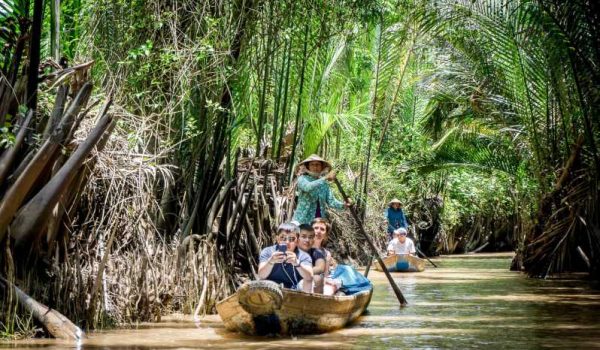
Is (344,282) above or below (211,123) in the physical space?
below

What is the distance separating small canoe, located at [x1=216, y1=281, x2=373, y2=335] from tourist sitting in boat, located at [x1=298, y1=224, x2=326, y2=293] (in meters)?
0.35

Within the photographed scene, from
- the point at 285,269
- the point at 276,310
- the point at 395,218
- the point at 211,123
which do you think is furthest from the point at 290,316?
the point at 395,218

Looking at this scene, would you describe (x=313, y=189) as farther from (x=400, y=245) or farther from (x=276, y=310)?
(x=400, y=245)

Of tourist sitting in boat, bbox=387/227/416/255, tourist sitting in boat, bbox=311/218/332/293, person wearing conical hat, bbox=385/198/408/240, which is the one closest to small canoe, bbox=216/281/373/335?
tourist sitting in boat, bbox=311/218/332/293

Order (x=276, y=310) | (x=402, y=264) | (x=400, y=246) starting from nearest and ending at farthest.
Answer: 1. (x=276, y=310)
2. (x=402, y=264)
3. (x=400, y=246)

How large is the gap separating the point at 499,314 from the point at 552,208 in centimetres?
645

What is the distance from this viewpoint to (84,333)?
915 centimetres

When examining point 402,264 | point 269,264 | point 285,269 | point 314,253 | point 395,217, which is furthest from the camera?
point 395,217

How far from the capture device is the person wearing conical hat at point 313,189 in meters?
12.4

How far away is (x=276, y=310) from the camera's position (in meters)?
9.62

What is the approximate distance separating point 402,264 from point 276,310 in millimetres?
12424

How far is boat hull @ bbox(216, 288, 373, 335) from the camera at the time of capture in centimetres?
965

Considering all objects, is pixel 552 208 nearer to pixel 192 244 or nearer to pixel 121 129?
pixel 192 244

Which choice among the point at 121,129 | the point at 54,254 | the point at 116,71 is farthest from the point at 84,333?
the point at 116,71
